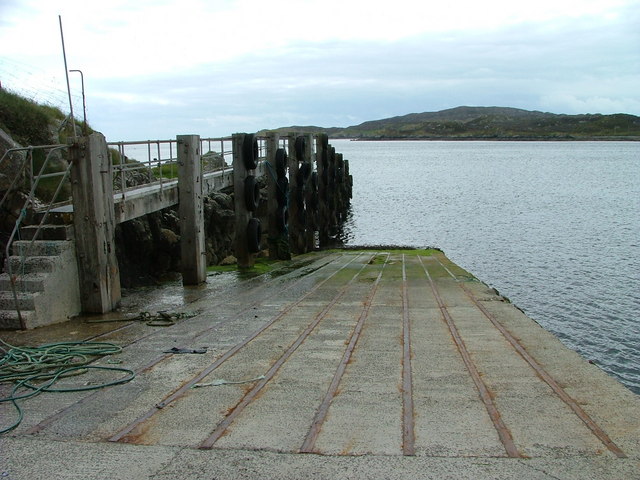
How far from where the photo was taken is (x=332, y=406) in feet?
18.7

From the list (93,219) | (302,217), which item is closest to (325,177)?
(302,217)

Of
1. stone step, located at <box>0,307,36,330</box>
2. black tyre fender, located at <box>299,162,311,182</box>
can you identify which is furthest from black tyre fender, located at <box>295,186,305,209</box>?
stone step, located at <box>0,307,36,330</box>

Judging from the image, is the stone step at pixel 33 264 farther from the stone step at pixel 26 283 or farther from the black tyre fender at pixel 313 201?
the black tyre fender at pixel 313 201

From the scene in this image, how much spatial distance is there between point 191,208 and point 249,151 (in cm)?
315

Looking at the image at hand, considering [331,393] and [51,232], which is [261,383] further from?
[51,232]

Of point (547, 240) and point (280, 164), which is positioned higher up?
point (280, 164)

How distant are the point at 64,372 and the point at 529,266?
701 inches

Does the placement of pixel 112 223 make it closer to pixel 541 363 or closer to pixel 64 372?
pixel 64 372

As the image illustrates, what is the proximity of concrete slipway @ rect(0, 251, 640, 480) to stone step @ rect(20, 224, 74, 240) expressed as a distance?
4.17 ft

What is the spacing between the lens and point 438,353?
7574 millimetres

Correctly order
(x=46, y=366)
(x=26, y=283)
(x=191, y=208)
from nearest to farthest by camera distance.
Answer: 1. (x=46, y=366)
2. (x=26, y=283)
3. (x=191, y=208)

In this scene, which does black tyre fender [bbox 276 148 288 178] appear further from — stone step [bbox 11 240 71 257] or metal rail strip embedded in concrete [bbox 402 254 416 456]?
stone step [bbox 11 240 71 257]

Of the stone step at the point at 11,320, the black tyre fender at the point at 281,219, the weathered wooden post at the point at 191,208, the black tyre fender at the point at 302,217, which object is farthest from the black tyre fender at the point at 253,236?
the stone step at the point at 11,320

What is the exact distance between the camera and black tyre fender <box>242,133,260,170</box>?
15.4 meters
